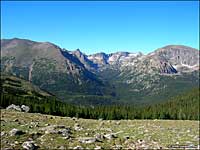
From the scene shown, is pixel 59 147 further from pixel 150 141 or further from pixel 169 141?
pixel 169 141

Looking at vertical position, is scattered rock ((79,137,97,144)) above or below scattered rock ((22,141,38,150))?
above

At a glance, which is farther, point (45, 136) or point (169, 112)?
point (169, 112)

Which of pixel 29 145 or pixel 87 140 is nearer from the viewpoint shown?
pixel 29 145

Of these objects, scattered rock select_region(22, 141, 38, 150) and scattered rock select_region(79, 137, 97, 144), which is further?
scattered rock select_region(79, 137, 97, 144)

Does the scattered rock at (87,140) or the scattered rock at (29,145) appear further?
the scattered rock at (87,140)

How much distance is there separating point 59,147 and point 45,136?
4.30 m

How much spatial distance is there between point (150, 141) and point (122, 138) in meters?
3.28

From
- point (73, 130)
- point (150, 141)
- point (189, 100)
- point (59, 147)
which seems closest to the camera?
point (59, 147)

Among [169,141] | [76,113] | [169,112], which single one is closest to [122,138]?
[169,141]

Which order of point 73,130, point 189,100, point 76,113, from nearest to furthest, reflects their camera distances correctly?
point 73,130 < point 76,113 < point 189,100

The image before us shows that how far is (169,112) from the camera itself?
476 feet

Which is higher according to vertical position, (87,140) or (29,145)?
(87,140)

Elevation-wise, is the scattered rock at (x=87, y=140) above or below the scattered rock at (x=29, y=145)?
above

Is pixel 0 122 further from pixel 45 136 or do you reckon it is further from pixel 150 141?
pixel 150 141
